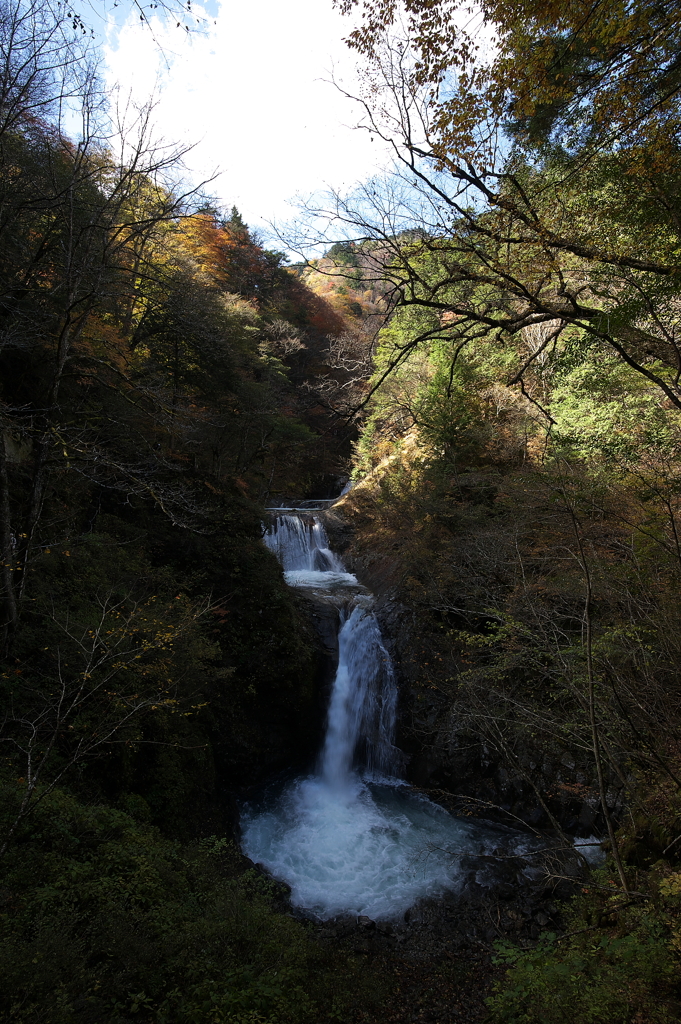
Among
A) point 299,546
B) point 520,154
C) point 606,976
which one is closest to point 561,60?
point 520,154

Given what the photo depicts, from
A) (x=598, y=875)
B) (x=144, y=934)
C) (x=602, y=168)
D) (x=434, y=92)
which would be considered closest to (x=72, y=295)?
(x=434, y=92)

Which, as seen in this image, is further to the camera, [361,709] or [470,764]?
[361,709]

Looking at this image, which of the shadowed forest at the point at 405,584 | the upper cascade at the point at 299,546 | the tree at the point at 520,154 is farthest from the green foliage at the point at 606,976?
the upper cascade at the point at 299,546

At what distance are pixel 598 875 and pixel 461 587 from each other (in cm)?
545

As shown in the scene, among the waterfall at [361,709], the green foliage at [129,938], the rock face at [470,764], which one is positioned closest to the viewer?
the green foliage at [129,938]

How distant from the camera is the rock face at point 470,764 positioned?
290 inches

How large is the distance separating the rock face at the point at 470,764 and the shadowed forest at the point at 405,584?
2.5 inches

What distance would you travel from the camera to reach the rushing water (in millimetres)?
6887

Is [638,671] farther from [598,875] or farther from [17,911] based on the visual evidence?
[17,911]

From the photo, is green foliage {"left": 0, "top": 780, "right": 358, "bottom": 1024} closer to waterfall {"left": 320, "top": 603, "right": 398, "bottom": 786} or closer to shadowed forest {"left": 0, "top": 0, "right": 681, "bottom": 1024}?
shadowed forest {"left": 0, "top": 0, "right": 681, "bottom": 1024}

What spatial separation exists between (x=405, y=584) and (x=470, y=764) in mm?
4146

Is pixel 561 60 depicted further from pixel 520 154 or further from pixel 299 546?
pixel 299 546

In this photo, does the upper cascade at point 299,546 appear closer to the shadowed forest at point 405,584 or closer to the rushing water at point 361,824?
the shadowed forest at point 405,584

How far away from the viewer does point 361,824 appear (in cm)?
830
